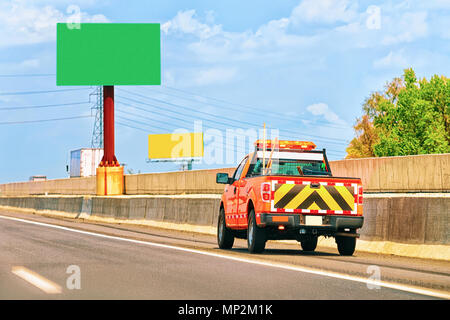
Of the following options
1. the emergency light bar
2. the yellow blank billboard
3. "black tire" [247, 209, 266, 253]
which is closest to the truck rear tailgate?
"black tire" [247, 209, 266, 253]

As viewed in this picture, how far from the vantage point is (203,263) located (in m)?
12.1

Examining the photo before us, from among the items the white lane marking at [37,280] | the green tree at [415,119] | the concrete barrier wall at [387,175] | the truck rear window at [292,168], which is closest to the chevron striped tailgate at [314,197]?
the truck rear window at [292,168]

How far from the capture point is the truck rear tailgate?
1415 centimetres

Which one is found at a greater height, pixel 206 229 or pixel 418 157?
pixel 418 157

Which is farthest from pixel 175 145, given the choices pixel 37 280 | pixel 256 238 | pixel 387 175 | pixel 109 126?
pixel 37 280

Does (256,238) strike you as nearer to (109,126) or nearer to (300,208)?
(300,208)

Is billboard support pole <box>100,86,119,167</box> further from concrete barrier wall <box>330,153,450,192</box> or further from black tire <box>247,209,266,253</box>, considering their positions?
black tire <box>247,209,266,253</box>

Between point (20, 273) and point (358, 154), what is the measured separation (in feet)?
225

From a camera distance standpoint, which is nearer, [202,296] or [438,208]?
[202,296]

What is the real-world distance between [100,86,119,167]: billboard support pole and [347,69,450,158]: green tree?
30267mm

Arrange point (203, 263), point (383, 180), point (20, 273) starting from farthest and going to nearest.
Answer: point (383, 180), point (203, 263), point (20, 273)

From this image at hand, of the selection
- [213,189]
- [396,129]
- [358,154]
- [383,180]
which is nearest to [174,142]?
[358,154]
